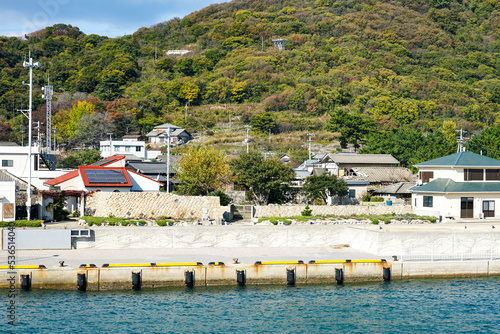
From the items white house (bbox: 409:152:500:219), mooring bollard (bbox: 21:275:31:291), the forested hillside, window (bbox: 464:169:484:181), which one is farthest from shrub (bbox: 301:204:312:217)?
the forested hillside

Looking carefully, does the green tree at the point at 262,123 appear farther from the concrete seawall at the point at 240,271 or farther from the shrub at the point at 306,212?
the concrete seawall at the point at 240,271

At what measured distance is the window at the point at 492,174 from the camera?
2050 inches

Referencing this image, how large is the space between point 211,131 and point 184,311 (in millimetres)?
93247

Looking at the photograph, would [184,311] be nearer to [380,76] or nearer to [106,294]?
[106,294]

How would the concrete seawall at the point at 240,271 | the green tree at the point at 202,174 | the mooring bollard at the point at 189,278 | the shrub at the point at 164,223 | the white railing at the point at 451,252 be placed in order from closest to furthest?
1. the concrete seawall at the point at 240,271
2. the mooring bollard at the point at 189,278
3. the white railing at the point at 451,252
4. the shrub at the point at 164,223
5. the green tree at the point at 202,174

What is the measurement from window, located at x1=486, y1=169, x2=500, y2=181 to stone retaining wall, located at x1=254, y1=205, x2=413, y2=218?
7420 mm

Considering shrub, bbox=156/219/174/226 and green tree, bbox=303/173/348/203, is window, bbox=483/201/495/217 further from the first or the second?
shrub, bbox=156/219/174/226

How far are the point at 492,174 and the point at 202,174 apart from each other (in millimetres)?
25966

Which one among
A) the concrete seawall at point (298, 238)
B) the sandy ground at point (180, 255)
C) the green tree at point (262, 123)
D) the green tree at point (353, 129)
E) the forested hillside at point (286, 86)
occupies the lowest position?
the sandy ground at point (180, 255)

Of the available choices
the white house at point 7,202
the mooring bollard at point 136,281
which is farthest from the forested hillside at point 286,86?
the mooring bollard at point 136,281

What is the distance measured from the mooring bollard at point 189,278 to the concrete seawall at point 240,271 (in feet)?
0.25

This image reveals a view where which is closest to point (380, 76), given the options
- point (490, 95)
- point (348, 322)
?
point (490, 95)

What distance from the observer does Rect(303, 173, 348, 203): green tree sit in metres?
53.8

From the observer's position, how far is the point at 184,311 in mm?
27781
